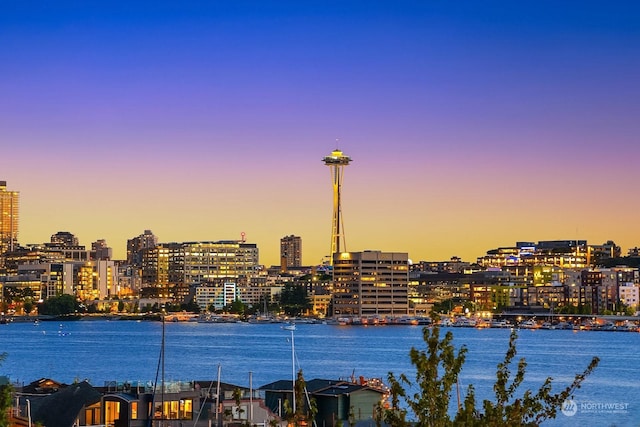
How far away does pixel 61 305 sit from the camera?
12588 centimetres

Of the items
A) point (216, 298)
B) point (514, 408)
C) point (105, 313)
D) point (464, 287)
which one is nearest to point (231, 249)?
point (216, 298)

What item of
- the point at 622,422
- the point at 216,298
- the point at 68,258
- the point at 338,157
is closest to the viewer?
the point at 622,422

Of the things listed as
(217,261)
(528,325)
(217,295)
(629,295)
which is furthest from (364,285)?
(217,261)

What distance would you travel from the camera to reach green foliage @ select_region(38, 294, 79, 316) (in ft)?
413

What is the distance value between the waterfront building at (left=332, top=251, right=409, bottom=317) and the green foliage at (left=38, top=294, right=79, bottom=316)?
29845 mm

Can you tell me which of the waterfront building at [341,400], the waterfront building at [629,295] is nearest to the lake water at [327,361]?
the waterfront building at [341,400]

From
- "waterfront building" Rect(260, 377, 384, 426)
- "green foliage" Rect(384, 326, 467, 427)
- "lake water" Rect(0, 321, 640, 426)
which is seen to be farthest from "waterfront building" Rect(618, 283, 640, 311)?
"green foliage" Rect(384, 326, 467, 427)

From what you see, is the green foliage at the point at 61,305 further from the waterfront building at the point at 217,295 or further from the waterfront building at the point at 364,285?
the waterfront building at the point at 364,285

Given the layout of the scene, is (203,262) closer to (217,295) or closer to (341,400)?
(217,295)

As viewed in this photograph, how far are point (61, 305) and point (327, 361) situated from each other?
78.6 meters

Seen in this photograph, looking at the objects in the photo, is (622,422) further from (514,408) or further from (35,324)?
(35,324)

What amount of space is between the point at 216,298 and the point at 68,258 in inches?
1311

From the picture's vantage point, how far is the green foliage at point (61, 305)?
413ft

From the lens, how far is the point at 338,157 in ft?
406
